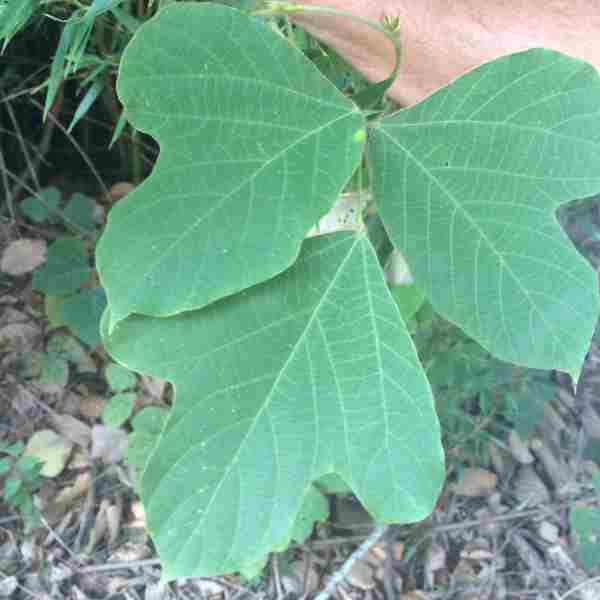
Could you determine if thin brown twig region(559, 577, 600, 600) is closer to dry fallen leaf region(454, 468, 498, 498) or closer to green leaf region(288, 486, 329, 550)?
dry fallen leaf region(454, 468, 498, 498)

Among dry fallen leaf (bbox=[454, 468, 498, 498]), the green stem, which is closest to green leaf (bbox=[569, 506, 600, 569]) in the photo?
dry fallen leaf (bbox=[454, 468, 498, 498])

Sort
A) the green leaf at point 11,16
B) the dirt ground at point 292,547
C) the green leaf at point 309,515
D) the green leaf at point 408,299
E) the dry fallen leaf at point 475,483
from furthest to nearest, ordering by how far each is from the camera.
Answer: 1. the dry fallen leaf at point 475,483
2. the dirt ground at point 292,547
3. the green leaf at point 309,515
4. the green leaf at point 408,299
5. the green leaf at point 11,16

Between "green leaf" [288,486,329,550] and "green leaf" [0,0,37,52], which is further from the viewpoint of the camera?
"green leaf" [288,486,329,550]

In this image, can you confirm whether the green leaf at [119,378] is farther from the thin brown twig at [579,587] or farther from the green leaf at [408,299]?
the thin brown twig at [579,587]

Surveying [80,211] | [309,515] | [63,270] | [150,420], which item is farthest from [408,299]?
[80,211]

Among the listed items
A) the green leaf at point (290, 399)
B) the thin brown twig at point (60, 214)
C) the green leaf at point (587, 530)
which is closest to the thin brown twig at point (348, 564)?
the green leaf at point (587, 530)
